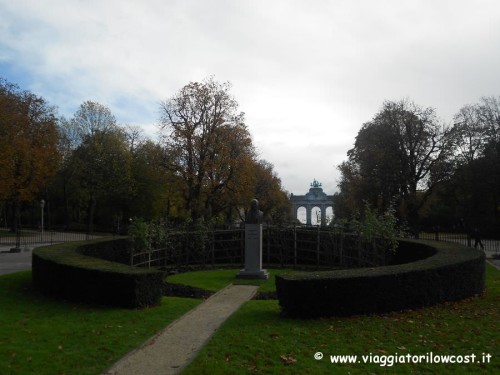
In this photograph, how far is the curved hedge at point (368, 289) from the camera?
929 centimetres

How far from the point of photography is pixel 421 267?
10.6m

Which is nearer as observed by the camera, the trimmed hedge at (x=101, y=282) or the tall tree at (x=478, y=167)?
the trimmed hedge at (x=101, y=282)

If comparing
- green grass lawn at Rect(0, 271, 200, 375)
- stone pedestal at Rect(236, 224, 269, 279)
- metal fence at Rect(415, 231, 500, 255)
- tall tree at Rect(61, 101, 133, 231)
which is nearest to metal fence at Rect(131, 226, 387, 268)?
stone pedestal at Rect(236, 224, 269, 279)

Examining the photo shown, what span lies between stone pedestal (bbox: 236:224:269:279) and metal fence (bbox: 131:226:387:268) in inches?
144

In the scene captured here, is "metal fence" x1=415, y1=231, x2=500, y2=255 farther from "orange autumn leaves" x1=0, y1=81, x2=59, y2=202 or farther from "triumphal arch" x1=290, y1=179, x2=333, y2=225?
"triumphal arch" x1=290, y1=179, x2=333, y2=225

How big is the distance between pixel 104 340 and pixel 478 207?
4289cm

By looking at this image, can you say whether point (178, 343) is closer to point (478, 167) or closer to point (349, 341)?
point (349, 341)

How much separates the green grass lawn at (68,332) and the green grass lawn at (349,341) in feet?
4.39

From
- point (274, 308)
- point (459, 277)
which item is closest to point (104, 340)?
point (274, 308)

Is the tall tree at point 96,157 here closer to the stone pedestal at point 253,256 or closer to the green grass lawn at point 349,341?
the stone pedestal at point 253,256

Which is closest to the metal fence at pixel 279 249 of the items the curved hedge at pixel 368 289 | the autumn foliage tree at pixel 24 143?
the curved hedge at pixel 368 289

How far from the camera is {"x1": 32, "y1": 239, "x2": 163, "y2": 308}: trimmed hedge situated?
1012cm

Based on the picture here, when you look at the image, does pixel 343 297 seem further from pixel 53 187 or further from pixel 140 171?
pixel 53 187

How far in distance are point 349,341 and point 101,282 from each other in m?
5.65
